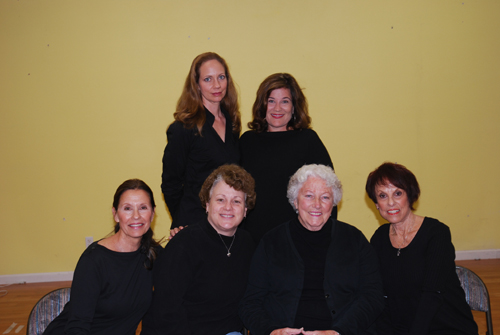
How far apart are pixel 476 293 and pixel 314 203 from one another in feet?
3.39

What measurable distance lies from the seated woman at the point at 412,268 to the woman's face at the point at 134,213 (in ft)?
4.19

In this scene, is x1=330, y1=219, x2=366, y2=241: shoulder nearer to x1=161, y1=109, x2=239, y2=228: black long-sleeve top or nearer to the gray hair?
the gray hair

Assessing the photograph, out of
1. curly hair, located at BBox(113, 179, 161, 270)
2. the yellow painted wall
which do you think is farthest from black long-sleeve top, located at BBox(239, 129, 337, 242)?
the yellow painted wall

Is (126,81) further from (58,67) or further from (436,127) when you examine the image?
(436,127)

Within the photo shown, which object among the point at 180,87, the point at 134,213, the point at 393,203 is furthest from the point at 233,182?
the point at 180,87

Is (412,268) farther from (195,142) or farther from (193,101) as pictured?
(193,101)

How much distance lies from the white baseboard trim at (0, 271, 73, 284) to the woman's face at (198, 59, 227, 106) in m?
2.90

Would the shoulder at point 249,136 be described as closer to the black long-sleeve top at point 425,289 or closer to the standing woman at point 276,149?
the standing woman at point 276,149

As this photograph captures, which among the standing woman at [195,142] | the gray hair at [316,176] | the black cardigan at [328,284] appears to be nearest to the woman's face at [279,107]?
the standing woman at [195,142]

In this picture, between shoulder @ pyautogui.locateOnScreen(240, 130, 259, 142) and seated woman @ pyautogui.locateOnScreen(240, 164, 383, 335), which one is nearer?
seated woman @ pyautogui.locateOnScreen(240, 164, 383, 335)

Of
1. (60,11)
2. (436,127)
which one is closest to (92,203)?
(60,11)

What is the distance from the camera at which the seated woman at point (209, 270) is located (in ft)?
6.46

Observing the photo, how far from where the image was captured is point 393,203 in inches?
85.3

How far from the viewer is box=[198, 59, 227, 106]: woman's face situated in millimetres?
2520
